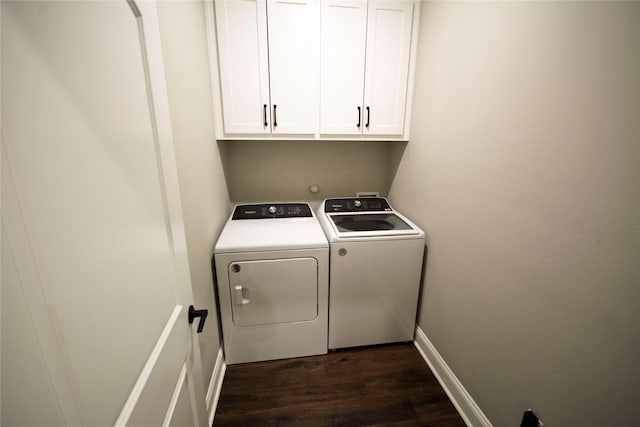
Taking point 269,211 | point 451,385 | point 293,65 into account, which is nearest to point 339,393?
point 451,385

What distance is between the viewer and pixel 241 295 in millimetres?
1552

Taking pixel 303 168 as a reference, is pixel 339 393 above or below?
below

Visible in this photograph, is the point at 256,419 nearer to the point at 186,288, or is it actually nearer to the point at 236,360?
the point at 236,360

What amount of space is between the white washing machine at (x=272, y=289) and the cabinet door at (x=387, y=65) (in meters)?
0.92

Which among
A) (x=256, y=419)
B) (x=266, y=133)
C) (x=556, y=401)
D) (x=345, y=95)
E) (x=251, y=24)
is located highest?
(x=251, y=24)

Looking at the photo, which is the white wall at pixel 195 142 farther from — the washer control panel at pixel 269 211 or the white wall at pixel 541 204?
the white wall at pixel 541 204

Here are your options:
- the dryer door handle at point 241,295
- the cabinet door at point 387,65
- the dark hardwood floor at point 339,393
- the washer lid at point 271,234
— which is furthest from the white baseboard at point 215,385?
the cabinet door at point 387,65

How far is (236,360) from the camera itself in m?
1.72

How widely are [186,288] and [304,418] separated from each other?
1.11 m

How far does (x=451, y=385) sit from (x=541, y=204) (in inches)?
46.9

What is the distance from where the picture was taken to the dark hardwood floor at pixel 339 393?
4.61ft

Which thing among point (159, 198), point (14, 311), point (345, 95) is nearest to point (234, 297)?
point (159, 198)

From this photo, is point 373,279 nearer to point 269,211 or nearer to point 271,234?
point 271,234

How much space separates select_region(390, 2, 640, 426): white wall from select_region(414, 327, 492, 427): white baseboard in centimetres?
5
